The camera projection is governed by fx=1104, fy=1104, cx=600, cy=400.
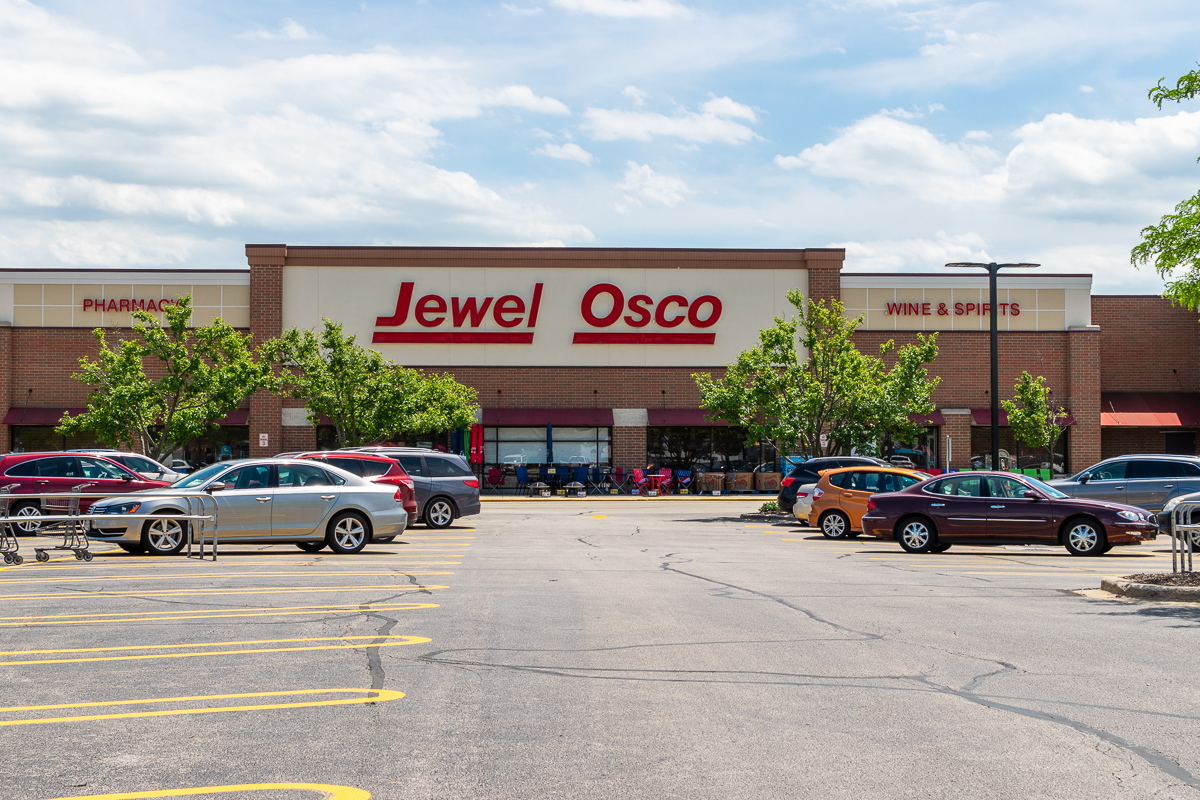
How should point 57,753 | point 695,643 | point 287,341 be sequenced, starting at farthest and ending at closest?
point 287,341, point 695,643, point 57,753

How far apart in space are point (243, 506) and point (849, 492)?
479 inches

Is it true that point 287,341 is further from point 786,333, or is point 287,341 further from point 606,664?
point 606,664

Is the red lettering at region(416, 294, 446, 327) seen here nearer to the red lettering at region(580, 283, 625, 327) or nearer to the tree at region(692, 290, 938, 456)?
the red lettering at region(580, 283, 625, 327)

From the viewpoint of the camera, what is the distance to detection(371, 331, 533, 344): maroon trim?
44844mm

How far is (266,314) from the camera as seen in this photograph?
146 ft

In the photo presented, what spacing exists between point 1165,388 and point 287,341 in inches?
1408

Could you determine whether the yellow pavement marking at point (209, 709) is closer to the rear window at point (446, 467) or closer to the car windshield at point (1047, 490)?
the car windshield at point (1047, 490)

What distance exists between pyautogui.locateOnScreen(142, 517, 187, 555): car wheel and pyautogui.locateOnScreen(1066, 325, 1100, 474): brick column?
38084 mm

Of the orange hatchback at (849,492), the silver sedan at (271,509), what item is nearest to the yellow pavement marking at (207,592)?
the silver sedan at (271,509)

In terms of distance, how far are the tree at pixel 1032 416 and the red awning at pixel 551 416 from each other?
51.2 ft

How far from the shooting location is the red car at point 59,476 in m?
21.8

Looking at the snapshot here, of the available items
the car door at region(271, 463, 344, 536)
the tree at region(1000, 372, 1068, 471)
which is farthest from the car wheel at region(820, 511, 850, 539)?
the tree at region(1000, 372, 1068, 471)

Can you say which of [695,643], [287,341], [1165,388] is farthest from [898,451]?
[695,643]

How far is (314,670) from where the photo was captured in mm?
8008
